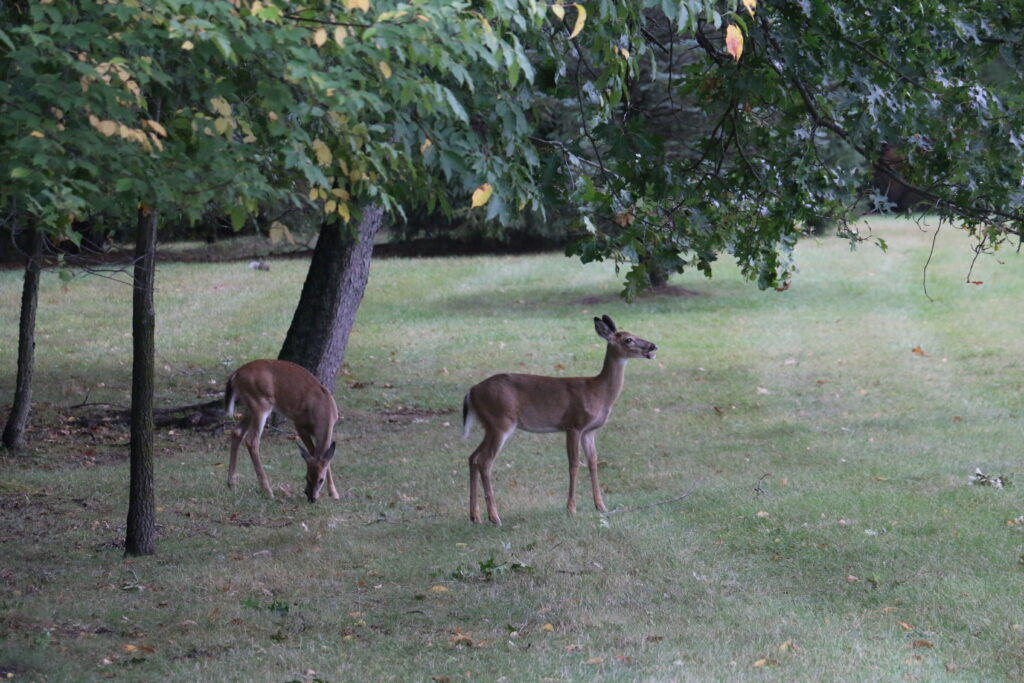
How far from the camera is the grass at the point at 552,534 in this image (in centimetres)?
645

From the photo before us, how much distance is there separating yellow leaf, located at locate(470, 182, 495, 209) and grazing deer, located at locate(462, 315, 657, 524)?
140 inches

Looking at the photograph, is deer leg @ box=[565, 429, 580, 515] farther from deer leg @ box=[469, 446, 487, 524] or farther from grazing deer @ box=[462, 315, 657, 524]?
deer leg @ box=[469, 446, 487, 524]

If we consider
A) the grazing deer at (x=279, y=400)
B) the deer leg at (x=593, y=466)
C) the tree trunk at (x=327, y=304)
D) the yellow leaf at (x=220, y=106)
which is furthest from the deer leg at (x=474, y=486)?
the yellow leaf at (x=220, y=106)

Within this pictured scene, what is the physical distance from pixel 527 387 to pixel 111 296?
18.5 metres

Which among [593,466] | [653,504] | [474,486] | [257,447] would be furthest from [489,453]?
[257,447]

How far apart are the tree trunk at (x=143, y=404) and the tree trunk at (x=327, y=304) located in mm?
5436

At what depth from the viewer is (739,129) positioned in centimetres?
892

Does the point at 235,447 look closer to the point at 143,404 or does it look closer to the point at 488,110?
the point at 143,404

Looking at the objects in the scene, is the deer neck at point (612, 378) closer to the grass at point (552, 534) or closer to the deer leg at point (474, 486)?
the grass at point (552, 534)

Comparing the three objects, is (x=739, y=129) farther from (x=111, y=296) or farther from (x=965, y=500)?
(x=111, y=296)

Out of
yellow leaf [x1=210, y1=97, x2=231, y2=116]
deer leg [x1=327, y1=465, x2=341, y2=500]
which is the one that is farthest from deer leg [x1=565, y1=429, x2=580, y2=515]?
yellow leaf [x1=210, y1=97, x2=231, y2=116]

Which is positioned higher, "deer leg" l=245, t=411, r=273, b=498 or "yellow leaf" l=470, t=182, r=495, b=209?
"yellow leaf" l=470, t=182, r=495, b=209

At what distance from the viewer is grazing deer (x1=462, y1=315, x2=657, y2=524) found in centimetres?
943

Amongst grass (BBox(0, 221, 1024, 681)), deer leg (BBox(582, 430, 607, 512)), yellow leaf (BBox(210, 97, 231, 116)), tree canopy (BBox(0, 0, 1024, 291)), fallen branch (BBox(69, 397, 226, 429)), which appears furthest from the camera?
fallen branch (BBox(69, 397, 226, 429))
